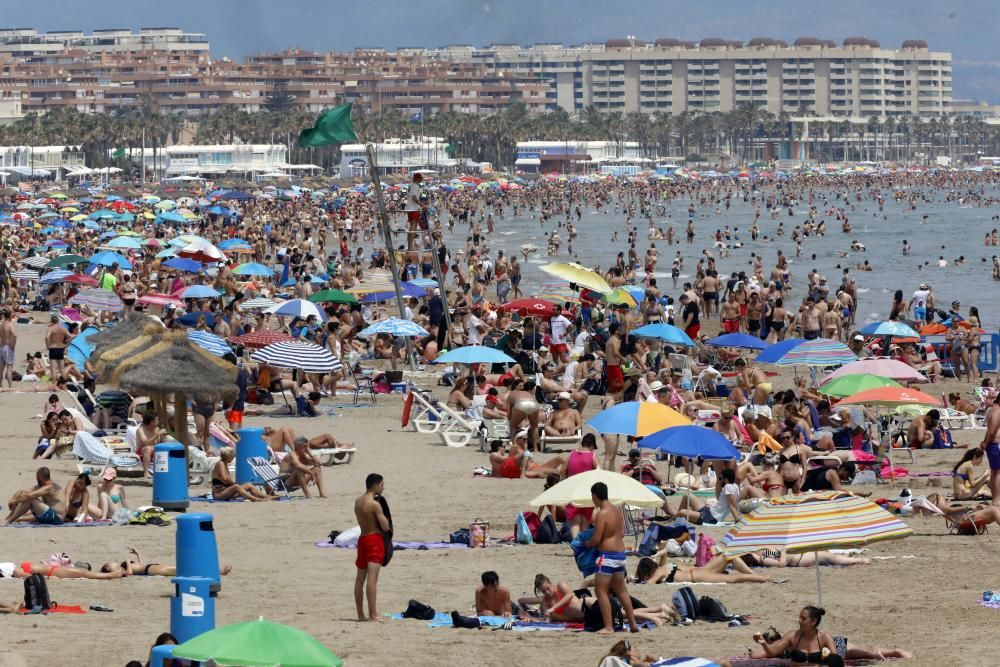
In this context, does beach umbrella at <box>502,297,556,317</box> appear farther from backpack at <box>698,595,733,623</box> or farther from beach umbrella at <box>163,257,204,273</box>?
backpack at <box>698,595,733,623</box>

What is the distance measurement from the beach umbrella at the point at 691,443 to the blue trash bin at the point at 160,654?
544 centimetres

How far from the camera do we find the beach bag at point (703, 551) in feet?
35.4

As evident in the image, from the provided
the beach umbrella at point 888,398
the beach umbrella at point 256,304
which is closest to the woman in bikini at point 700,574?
the beach umbrella at point 888,398

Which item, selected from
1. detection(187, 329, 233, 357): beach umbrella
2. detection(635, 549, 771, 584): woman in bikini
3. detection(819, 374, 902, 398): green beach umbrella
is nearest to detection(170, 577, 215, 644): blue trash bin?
detection(635, 549, 771, 584): woman in bikini

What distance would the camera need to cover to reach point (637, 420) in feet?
42.3

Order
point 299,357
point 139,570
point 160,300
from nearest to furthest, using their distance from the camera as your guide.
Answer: point 139,570, point 299,357, point 160,300

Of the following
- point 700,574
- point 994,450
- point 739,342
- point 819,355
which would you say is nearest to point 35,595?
point 700,574

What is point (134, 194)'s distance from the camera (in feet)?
270

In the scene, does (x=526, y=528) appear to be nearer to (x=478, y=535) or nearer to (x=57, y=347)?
(x=478, y=535)

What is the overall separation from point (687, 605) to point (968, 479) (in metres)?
4.32

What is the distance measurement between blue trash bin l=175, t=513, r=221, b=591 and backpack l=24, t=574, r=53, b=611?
2.46ft

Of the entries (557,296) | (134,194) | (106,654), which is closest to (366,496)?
(106,654)

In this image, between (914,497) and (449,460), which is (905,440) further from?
(449,460)

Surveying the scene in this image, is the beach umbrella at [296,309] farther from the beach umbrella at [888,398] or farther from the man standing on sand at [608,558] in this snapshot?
the man standing on sand at [608,558]
